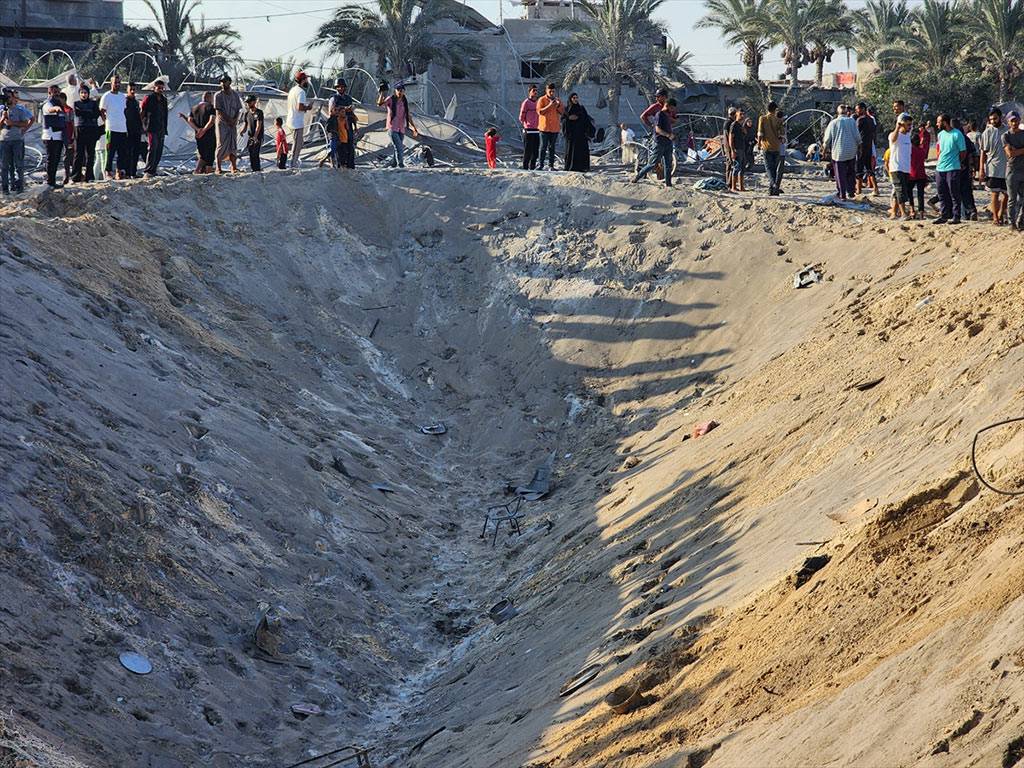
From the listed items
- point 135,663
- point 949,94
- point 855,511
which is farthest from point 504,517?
point 949,94

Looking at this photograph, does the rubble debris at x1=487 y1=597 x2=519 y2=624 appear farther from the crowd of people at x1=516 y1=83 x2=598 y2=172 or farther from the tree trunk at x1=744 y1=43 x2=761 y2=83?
the tree trunk at x1=744 y1=43 x2=761 y2=83

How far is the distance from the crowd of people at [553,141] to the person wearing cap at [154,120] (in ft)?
0.05

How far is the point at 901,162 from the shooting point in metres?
16.3

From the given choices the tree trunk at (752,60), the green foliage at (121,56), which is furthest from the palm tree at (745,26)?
the green foliage at (121,56)

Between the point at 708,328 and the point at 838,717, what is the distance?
10.7 meters

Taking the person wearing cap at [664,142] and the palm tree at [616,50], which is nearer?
the person wearing cap at [664,142]

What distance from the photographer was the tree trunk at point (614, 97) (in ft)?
117

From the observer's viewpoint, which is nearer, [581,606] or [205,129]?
[581,606]

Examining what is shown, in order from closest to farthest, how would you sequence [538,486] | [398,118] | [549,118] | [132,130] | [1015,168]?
[1015,168]
[538,486]
[132,130]
[549,118]
[398,118]

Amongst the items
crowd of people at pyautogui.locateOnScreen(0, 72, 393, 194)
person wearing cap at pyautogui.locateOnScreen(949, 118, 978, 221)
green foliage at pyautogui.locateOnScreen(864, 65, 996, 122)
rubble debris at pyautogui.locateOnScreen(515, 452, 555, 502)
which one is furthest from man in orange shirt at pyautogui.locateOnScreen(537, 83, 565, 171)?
green foliage at pyautogui.locateOnScreen(864, 65, 996, 122)

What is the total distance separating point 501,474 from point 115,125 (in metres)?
8.05

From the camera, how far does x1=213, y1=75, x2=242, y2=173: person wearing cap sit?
19047mm

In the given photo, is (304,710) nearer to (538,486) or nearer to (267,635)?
(267,635)

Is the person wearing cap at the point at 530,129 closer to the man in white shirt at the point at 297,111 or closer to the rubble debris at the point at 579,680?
the man in white shirt at the point at 297,111
